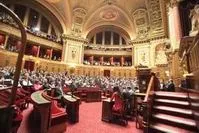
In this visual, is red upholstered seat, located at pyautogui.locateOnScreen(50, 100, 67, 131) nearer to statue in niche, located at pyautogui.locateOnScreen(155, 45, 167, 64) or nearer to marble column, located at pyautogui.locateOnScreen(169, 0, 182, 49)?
marble column, located at pyautogui.locateOnScreen(169, 0, 182, 49)

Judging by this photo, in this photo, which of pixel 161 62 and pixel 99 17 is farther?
pixel 99 17

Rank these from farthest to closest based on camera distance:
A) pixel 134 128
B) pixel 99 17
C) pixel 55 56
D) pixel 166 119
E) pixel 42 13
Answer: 1. pixel 99 17
2. pixel 55 56
3. pixel 42 13
4. pixel 134 128
5. pixel 166 119

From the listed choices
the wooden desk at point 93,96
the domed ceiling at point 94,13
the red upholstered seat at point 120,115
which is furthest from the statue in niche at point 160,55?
the red upholstered seat at point 120,115

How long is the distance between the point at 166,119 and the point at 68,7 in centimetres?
2187

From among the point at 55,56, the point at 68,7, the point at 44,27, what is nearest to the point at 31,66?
the point at 55,56

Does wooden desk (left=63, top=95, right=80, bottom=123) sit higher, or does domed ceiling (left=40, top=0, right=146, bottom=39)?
domed ceiling (left=40, top=0, right=146, bottom=39)

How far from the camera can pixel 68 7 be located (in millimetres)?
22438

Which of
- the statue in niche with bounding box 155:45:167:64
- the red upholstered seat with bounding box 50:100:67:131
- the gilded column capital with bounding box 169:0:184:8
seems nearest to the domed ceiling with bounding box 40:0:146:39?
the statue in niche with bounding box 155:45:167:64

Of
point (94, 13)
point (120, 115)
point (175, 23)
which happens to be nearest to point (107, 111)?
point (120, 115)

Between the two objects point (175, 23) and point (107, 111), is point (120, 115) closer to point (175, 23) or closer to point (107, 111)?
point (107, 111)

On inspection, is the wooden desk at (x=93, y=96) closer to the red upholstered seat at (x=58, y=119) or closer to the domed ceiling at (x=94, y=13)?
the red upholstered seat at (x=58, y=119)

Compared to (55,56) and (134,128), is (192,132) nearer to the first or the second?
(134,128)

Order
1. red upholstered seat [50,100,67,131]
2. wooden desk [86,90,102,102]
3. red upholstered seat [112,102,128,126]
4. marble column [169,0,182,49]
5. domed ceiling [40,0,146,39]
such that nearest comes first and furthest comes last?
red upholstered seat [50,100,67,131]
red upholstered seat [112,102,128,126]
marble column [169,0,182,49]
wooden desk [86,90,102,102]
domed ceiling [40,0,146,39]

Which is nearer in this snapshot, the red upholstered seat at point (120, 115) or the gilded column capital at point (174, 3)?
the red upholstered seat at point (120, 115)
